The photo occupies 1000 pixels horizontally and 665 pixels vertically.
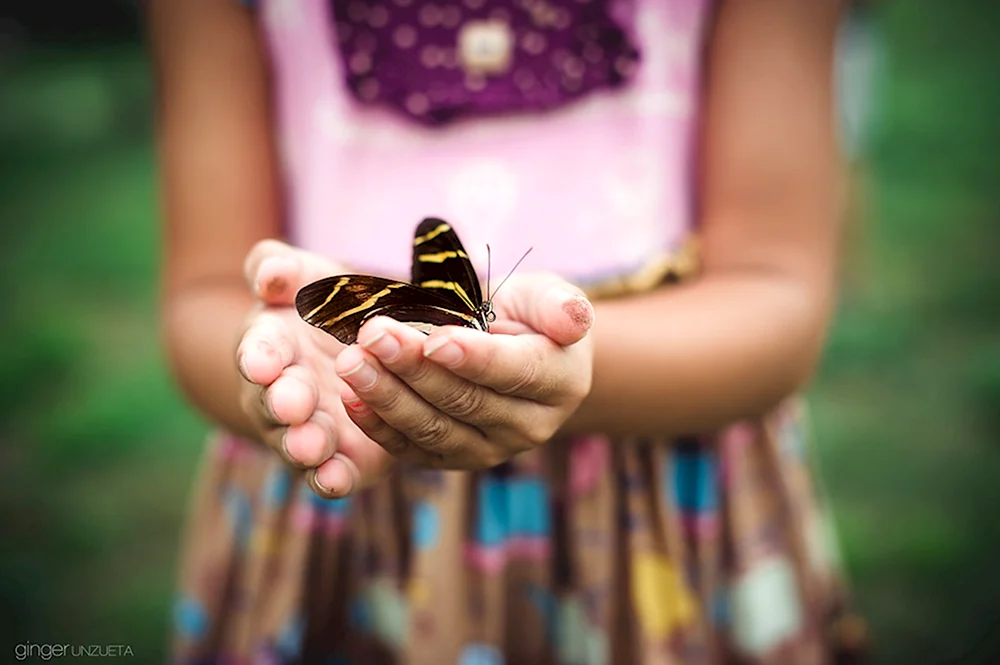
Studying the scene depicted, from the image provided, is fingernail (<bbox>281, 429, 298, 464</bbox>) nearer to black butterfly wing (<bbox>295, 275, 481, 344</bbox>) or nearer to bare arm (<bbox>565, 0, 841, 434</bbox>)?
black butterfly wing (<bbox>295, 275, 481, 344</bbox>)

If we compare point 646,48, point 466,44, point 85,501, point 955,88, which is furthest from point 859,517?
point 955,88

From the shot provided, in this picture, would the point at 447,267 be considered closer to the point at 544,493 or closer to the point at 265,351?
the point at 265,351

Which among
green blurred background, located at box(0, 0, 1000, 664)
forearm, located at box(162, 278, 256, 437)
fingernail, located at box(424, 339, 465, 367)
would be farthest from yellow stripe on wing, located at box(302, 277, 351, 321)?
green blurred background, located at box(0, 0, 1000, 664)

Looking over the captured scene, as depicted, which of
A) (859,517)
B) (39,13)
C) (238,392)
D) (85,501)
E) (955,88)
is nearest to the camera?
(238,392)

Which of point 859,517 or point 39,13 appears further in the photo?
point 39,13

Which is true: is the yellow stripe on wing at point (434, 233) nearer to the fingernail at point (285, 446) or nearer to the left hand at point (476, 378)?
the left hand at point (476, 378)

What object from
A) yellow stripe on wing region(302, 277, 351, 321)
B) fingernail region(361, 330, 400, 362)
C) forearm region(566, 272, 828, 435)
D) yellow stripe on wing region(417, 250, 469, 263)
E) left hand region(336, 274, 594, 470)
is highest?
yellow stripe on wing region(417, 250, 469, 263)

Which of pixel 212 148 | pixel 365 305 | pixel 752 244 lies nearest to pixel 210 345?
pixel 212 148

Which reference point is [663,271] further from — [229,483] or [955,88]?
[955,88]

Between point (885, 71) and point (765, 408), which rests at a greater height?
point (885, 71)
